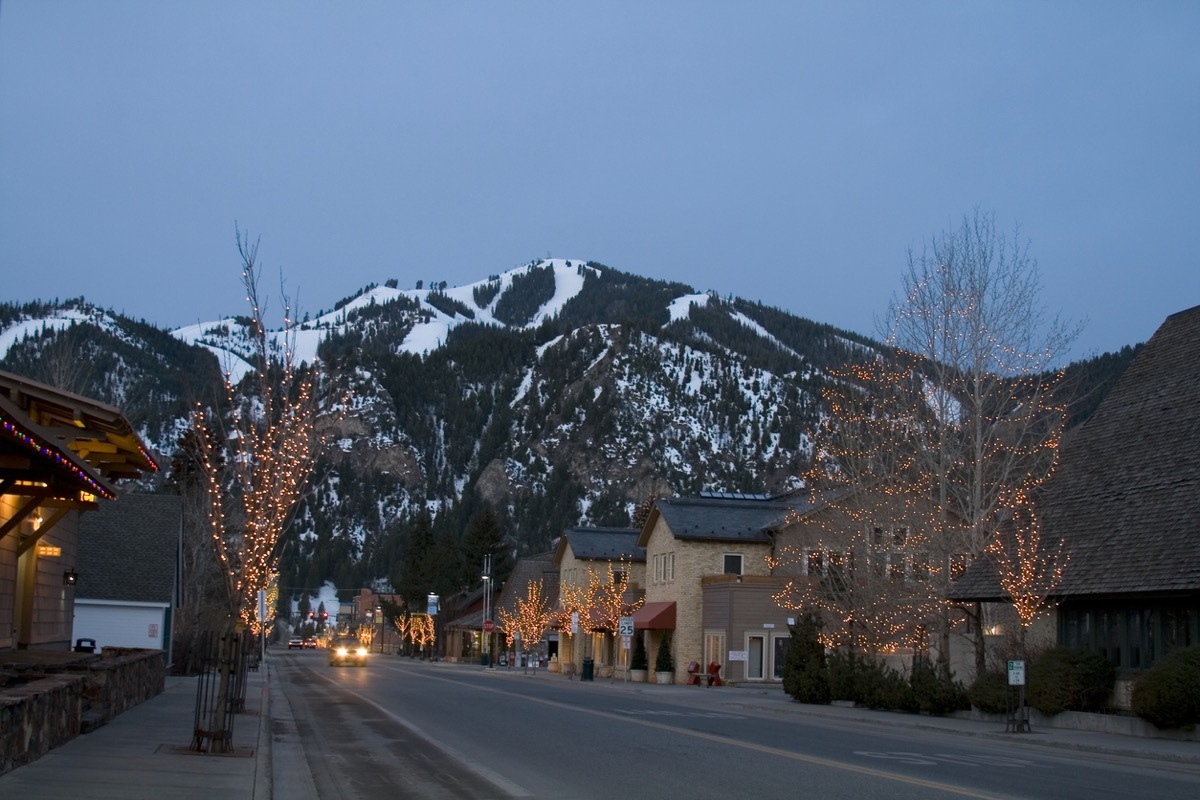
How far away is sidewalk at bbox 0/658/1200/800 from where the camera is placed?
11914mm

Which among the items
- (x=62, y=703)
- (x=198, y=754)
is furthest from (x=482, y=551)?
(x=62, y=703)

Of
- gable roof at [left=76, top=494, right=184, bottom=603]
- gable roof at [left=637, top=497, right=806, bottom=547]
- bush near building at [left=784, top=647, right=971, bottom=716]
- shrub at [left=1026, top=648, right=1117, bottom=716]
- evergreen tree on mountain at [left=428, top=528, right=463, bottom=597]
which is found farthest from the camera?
evergreen tree on mountain at [left=428, top=528, right=463, bottom=597]

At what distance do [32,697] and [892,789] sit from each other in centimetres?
936

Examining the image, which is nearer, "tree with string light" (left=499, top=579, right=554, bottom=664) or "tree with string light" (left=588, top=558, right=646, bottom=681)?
"tree with string light" (left=588, top=558, right=646, bottom=681)

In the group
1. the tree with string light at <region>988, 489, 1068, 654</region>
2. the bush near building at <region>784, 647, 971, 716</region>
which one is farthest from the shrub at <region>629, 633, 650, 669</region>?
the tree with string light at <region>988, 489, 1068, 654</region>

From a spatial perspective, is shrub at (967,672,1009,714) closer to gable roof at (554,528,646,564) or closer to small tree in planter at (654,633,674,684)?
small tree in planter at (654,633,674,684)

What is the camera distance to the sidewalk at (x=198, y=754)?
11914 mm

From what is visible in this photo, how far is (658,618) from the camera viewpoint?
5419cm

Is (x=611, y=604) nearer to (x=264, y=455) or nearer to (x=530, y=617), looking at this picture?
(x=530, y=617)

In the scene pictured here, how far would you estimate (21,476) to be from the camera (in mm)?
16438

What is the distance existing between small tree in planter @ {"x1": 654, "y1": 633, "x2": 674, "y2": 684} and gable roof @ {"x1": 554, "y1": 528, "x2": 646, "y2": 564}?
12845mm

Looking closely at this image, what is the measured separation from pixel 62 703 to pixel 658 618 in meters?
40.8

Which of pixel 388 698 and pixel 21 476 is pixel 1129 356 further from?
pixel 21 476

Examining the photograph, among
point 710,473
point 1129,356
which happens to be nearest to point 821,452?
point 1129,356
